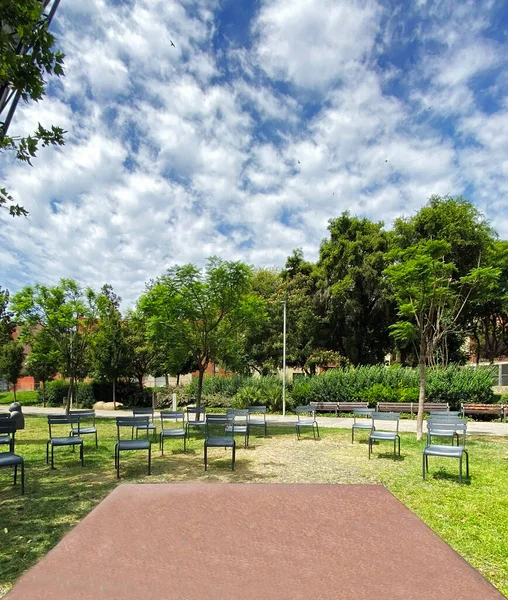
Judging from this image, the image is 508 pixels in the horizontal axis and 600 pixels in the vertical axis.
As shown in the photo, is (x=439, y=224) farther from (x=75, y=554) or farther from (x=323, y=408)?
(x=75, y=554)

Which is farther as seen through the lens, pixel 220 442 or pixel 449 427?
pixel 449 427

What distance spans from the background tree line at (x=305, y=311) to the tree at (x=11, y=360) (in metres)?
0.09

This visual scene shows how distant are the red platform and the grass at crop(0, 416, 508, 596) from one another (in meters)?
0.40

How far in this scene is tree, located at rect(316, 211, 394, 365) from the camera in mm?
27516

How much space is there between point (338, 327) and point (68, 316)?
60.2ft

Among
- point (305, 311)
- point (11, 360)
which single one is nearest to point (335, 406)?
point (305, 311)

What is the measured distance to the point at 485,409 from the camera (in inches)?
704

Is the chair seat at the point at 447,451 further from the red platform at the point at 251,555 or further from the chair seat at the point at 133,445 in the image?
the chair seat at the point at 133,445

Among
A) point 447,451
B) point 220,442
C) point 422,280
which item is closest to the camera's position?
point 447,451

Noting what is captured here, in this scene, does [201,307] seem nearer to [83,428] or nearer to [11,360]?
[83,428]

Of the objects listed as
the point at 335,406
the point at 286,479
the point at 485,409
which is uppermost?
the point at 286,479

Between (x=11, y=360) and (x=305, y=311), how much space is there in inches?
811

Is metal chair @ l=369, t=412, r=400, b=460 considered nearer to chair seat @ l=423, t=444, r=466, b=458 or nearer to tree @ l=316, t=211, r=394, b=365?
chair seat @ l=423, t=444, r=466, b=458

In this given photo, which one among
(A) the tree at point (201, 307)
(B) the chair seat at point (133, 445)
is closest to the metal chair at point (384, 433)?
(B) the chair seat at point (133, 445)
